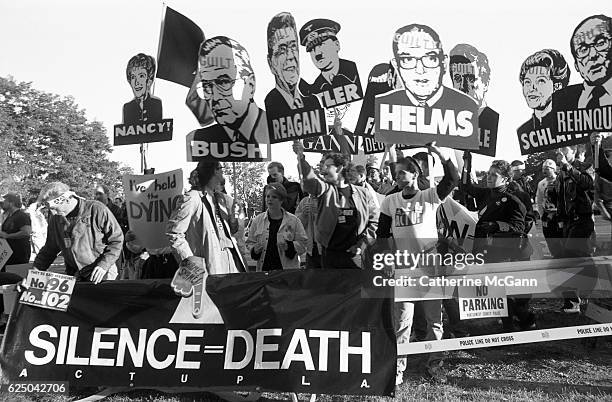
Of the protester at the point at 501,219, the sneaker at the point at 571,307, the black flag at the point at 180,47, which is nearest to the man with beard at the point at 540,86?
the protester at the point at 501,219

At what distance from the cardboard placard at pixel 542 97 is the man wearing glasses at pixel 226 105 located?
3101 millimetres

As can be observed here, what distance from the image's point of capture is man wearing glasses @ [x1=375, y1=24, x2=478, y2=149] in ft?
16.4

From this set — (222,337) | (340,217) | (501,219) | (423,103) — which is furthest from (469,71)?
(222,337)

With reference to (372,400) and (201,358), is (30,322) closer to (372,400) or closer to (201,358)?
(201,358)

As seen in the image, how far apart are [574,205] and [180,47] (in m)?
5.35

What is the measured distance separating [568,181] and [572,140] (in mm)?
1649

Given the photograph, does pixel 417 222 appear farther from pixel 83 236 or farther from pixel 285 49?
pixel 83 236

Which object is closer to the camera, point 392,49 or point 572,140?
point 392,49

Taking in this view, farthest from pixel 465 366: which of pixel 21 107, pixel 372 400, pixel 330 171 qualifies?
pixel 21 107

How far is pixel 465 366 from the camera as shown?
5.78m

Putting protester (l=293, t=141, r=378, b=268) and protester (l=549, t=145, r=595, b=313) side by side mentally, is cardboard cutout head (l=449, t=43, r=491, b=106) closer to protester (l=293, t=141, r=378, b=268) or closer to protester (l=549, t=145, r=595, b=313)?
protester (l=549, t=145, r=595, b=313)

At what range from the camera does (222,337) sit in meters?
Answer: 4.75

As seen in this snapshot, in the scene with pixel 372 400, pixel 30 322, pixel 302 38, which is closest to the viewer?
pixel 372 400

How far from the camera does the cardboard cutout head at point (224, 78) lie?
20.6 ft
